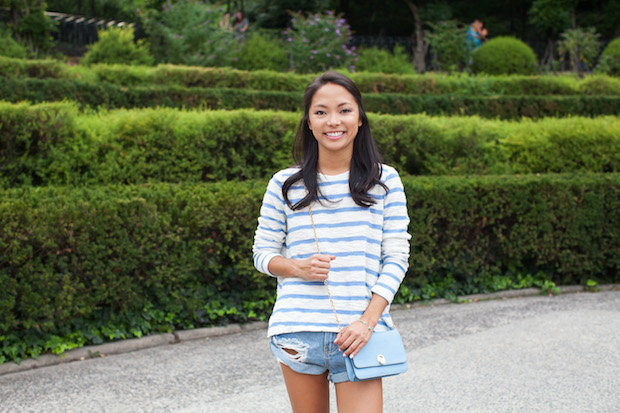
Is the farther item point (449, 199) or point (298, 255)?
point (449, 199)

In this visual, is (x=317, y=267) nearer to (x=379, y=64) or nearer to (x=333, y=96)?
(x=333, y=96)

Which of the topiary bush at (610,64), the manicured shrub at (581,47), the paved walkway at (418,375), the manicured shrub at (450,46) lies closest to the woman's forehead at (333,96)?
the paved walkway at (418,375)

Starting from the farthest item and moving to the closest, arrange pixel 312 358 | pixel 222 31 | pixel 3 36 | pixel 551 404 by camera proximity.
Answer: pixel 222 31 < pixel 3 36 < pixel 551 404 < pixel 312 358

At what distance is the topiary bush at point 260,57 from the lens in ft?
54.1

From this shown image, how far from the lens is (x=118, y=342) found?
4750 mm

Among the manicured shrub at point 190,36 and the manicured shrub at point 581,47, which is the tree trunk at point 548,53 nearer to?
the manicured shrub at point 581,47

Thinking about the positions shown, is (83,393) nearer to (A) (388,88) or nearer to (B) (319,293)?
(B) (319,293)

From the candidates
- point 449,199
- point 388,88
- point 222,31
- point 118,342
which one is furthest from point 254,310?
point 222,31

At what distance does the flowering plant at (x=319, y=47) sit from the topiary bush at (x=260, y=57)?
537 millimetres

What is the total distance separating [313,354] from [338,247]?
14.3 inches

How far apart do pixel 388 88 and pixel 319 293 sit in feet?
35.9

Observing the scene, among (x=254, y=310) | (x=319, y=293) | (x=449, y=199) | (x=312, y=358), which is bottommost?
(x=254, y=310)

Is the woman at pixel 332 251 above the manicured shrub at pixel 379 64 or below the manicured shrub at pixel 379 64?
above

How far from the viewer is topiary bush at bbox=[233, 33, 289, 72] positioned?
1648cm
